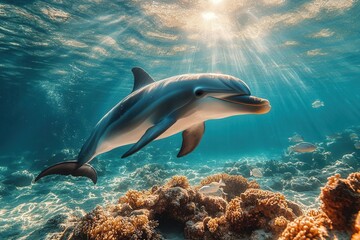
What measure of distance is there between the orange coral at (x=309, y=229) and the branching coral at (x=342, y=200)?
4.6 inches

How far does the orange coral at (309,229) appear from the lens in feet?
9.77

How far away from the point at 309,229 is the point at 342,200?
70 centimetres

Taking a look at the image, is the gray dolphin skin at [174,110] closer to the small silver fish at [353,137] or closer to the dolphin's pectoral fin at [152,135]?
the dolphin's pectoral fin at [152,135]

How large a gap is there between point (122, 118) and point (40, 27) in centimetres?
1790

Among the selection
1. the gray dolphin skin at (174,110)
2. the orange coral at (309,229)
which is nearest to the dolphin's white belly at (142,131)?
the gray dolphin skin at (174,110)

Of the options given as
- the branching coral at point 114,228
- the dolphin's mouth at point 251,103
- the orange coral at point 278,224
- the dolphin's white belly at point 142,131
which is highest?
the dolphin's mouth at point 251,103

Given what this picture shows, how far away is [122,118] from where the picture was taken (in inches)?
138

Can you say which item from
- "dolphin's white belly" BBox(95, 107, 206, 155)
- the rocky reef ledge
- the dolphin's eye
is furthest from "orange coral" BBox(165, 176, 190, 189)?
the dolphin's eye

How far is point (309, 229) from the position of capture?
3035 millimetres

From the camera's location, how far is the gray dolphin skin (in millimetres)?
2559

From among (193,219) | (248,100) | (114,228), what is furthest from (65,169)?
(248,100)

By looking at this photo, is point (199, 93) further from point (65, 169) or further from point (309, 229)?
point (65, 169)

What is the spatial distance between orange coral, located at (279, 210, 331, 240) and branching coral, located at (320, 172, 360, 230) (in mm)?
118

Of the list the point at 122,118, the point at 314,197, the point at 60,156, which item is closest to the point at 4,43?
the point at 60,156
